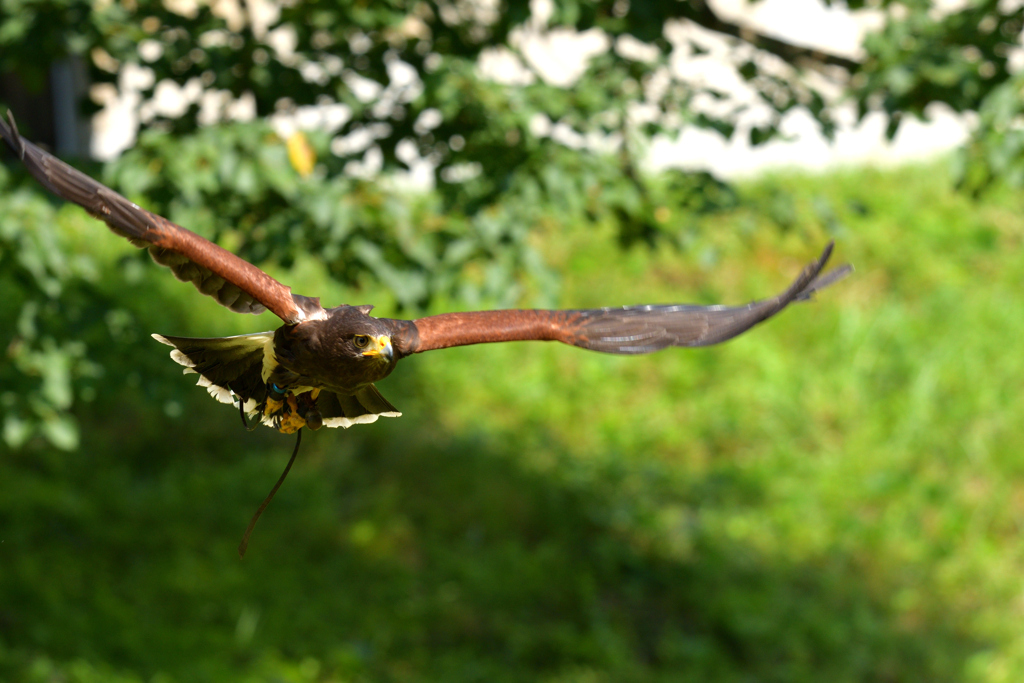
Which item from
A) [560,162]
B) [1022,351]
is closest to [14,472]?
Result: [560,162]

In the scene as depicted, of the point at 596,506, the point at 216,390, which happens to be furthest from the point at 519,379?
the point at 216,390

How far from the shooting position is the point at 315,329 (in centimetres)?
229

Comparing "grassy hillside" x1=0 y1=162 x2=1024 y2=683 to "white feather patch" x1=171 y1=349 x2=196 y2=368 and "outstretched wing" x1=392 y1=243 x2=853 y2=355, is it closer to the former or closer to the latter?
"white feather patch" x1=171 y1=349 x2=196 y2=368

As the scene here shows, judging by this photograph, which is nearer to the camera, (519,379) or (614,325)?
(614,325)

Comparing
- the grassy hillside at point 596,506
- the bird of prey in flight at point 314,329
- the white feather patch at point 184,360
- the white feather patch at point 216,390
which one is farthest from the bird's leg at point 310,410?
the grassy hillside at point 596,506

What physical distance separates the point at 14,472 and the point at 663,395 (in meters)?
4.06

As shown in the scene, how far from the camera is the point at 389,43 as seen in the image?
12.3ft

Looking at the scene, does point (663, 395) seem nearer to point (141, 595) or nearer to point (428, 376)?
point (428, 376)

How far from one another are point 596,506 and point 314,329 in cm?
438

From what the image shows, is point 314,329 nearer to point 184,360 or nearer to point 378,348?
point 378,348

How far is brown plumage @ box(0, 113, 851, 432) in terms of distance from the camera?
2.20m

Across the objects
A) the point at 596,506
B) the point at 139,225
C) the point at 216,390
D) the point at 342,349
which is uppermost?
the point at 139,225

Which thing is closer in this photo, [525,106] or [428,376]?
[525,106]

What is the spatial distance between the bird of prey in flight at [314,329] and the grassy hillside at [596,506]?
1.27 meters
